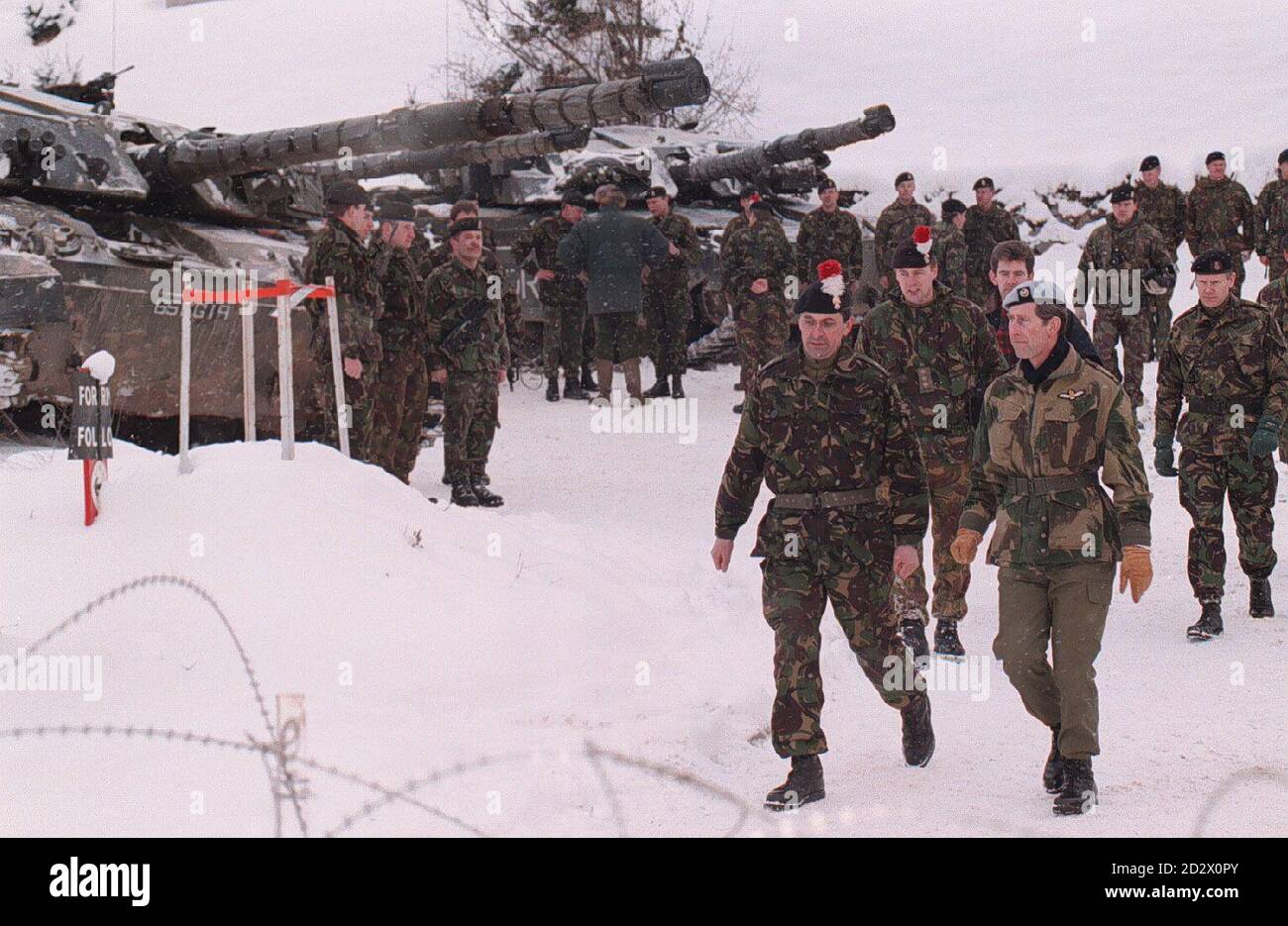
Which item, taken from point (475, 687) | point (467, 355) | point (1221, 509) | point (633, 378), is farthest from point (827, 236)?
point (475, 687)

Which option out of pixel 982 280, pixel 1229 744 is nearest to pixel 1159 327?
pixel 982 280

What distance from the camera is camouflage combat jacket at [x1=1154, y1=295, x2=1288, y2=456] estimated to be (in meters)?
7.98

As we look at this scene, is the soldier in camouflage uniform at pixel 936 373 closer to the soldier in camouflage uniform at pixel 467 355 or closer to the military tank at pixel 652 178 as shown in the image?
the soldier in camouflage uniform at pixel 467 355

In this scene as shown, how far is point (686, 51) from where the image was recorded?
29328 millimetres

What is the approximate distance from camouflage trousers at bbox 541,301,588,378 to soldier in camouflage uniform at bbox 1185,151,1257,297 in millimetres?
6304

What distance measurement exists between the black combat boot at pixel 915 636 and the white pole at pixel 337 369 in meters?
3.46

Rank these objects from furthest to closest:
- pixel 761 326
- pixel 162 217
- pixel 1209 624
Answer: pixel 761 326
pixel 162 217
pixel 1209 624

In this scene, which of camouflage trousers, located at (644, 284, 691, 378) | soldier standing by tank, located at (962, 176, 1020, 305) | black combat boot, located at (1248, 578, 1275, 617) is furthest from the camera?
soldier standing by tank, located at (962, 176, 1020, 305)

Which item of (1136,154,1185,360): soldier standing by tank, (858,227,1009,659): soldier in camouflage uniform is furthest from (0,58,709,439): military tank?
(1136,154,1185,360): soldier standing by tank

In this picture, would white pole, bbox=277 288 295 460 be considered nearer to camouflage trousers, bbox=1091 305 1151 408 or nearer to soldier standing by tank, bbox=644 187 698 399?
soldier standing by tank, bbox=644 187 698 399

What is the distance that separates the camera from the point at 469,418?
10922 millimetres

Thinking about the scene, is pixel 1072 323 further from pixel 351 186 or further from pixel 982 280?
pixel 982 280

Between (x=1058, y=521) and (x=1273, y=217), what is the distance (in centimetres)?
1157

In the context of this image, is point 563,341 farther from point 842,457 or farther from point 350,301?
point 842,457
